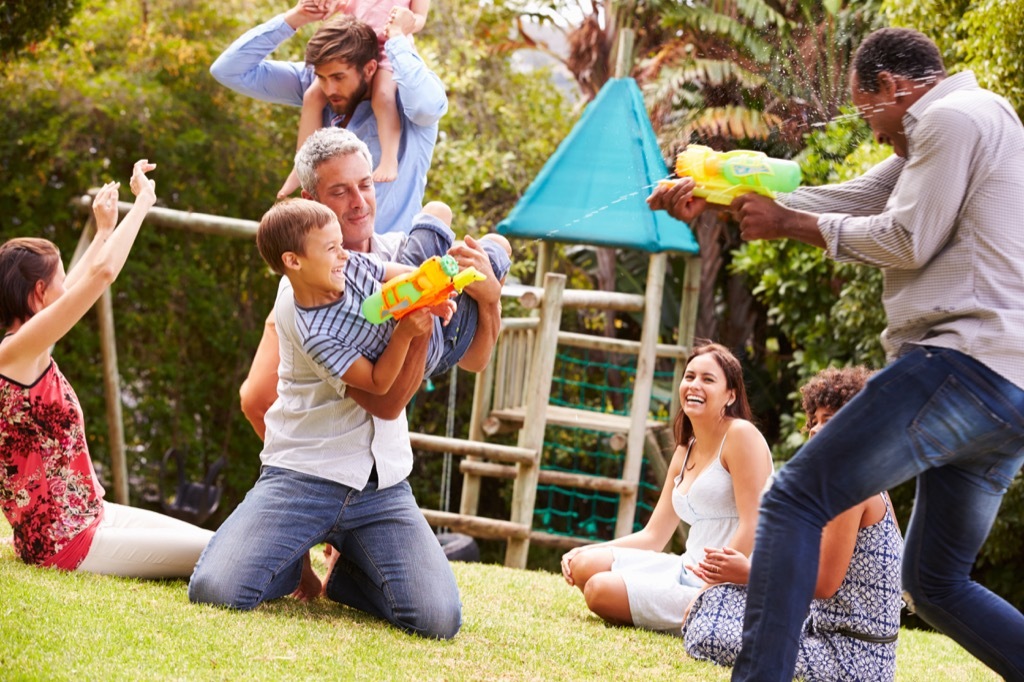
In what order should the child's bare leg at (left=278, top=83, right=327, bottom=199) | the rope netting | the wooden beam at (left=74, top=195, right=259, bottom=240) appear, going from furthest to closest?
the rope netting
the wooden beam at (left=74, top=195, right=259, bottom=240)
the child's bare leg at (left=278, top=83, right=327, bottom=199)

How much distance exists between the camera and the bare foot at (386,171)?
163 inches

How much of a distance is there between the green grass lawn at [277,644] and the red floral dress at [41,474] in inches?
3.7

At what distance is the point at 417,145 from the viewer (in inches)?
171

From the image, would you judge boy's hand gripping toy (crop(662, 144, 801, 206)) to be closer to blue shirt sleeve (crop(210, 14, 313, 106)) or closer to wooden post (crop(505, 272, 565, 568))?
blue shirt sleeve (crop(210, 14, 313, 106))

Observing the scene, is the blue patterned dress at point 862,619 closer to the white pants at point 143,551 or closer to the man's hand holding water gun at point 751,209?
the man's hand holding water gun at point 751,209

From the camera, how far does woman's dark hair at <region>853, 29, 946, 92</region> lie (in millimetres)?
2641

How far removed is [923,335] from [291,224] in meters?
1.70

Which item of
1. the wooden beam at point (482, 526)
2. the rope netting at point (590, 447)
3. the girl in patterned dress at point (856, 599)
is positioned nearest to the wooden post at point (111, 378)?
the wooden beam at point (482, 526)

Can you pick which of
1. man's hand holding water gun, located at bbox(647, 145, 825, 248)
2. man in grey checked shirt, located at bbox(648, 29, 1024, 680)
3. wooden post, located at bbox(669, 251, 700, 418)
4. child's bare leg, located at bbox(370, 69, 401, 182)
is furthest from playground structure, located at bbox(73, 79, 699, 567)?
man in grey checked shirt, located at bbox(648, 29, 1024, 680)

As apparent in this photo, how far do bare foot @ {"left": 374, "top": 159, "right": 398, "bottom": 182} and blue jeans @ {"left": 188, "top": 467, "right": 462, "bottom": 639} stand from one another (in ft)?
3.63

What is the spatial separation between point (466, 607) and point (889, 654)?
4.71 feet

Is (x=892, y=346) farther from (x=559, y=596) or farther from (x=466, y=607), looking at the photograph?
(x=559, y=596)

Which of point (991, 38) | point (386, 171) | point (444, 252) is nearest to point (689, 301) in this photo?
point (991, 38)

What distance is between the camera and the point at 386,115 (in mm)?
4223
